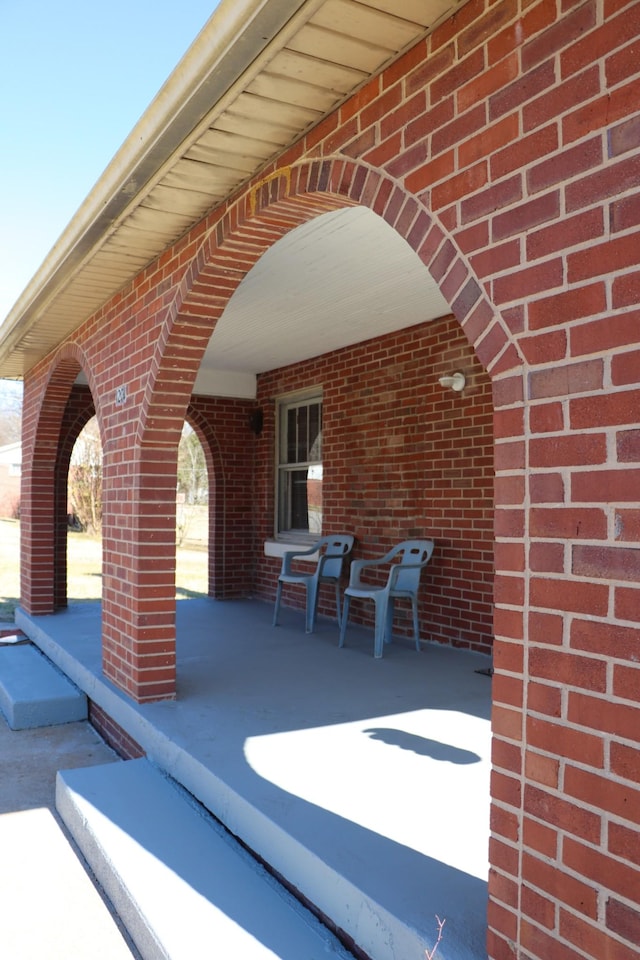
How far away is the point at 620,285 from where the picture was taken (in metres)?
1.59

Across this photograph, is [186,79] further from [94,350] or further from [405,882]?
[94,350]

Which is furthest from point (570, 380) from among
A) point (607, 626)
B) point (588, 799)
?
point (588, 799)

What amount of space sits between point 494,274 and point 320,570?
5.42m

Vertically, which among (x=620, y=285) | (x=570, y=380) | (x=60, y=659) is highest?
(x=620, y=285)

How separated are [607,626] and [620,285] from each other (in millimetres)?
741

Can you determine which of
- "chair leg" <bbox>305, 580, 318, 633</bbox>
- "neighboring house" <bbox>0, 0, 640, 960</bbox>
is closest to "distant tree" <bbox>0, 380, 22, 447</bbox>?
"chair leg" <bbox>305, 580, 318, 633</bbox>

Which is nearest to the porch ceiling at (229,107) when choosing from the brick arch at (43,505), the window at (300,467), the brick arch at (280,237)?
the brick arch at (280,237)

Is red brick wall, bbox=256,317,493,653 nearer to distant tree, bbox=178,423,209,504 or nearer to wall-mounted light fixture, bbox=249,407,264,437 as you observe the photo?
wall-mounted light fixture, bbox=249,407,264,437

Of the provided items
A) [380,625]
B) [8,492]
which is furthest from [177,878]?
[8,492]

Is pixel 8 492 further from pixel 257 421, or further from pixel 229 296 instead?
pixel 229 296

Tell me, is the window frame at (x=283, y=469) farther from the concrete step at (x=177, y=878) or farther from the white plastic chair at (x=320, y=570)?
the concrete step at (x=177, y=878)

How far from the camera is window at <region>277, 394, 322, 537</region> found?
8680 mm

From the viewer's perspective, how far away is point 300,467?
902cm

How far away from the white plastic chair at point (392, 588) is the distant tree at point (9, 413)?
1173 inches
